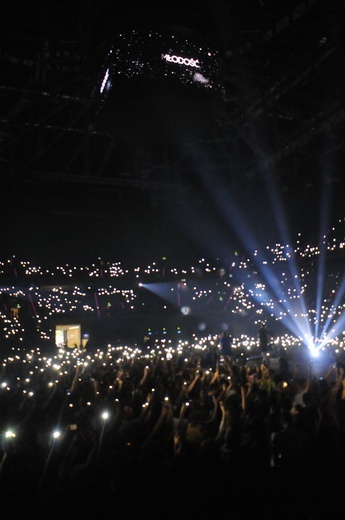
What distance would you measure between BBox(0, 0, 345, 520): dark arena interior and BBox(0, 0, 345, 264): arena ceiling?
34 millimetres

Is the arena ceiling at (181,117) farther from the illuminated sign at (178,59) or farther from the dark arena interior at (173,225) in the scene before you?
the illuminated sign at (178,59)

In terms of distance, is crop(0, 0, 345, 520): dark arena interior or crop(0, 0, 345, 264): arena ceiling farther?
crop(0, 0, 345, 264): arena ceiling

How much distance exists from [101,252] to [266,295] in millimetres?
7344

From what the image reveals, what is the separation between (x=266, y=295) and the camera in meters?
18.4

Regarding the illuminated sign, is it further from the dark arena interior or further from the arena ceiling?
the arena ceiling

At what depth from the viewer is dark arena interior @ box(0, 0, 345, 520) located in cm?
401

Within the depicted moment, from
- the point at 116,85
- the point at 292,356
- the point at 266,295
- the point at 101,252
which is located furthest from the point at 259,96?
the point at 266,295

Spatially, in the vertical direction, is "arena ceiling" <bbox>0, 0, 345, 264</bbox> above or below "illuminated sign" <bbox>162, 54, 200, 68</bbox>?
above

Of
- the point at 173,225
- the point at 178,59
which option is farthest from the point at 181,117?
the point at 173,225

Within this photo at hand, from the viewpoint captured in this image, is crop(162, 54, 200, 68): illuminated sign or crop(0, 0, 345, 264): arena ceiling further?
crop(0, 0, 345, 264): arena ceiling

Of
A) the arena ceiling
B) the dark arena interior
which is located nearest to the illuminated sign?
the dark arena interior

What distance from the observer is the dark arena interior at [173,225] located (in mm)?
4012

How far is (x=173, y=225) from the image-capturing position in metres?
14.6

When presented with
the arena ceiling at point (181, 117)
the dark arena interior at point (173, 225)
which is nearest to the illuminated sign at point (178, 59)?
the dark arena interior at point (173, 225)
